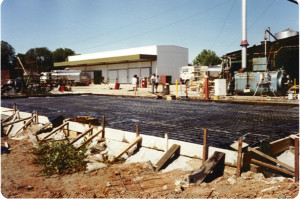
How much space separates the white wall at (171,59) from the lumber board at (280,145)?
3406 cm

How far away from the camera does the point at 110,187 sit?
15.0ft

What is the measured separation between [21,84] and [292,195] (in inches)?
956

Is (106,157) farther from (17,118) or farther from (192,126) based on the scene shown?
(17,118)

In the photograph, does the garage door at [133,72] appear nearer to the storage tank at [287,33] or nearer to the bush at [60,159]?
the storage tank at [287,33]

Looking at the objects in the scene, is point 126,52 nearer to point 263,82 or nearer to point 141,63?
point 141,63

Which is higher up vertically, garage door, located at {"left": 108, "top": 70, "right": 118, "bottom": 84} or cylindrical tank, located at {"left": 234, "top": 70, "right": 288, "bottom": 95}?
garage door, located at {"left": 108, "top": 70, "right": 118, "bottom": 84}

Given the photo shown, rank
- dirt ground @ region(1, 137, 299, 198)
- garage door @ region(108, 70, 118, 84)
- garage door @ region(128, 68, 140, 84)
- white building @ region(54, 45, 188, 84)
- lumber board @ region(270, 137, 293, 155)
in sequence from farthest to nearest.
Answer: garage door @ region(108, 70, 118, 84) < garage door @ region(128, 68, 140, 84) < white building @ region(54, 45, 188, 84) < lumber board @ region(270, 137, 293, 155) < dirt ground @ region(1, 137, 299, 198)

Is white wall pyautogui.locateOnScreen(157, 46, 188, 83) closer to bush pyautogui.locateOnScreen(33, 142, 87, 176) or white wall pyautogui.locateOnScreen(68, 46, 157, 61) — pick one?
white wall pyautogui.locateOnScreen(68, 46, 157, 61)

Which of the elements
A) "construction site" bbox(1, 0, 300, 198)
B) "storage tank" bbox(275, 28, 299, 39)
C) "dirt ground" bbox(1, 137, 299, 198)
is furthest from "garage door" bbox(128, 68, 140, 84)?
"dirt ground" bbox(1, 137, 299, 198)

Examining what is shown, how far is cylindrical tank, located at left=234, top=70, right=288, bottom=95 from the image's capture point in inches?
663

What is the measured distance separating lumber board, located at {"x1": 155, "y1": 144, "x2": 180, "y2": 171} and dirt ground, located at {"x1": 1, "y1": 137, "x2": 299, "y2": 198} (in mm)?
145

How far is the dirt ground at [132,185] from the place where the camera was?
3891 mm

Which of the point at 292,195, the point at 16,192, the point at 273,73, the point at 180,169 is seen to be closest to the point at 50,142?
the point at 16,192

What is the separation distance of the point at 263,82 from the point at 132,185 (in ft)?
50.2
